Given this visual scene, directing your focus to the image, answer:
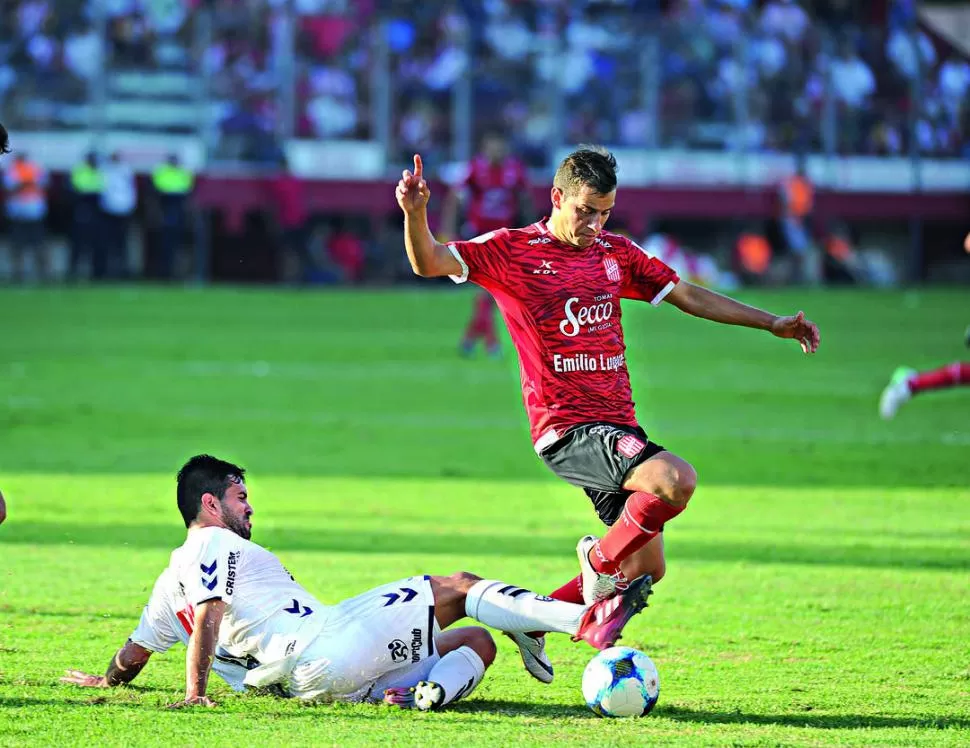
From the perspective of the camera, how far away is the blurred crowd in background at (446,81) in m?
26.5

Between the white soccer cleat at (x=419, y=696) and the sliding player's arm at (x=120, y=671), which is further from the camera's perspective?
the sliding player's arm at (x=120, y=671)

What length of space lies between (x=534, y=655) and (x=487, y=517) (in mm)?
3825

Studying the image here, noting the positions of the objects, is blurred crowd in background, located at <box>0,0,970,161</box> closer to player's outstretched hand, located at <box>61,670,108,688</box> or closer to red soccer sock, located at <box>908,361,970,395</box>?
red soccer sock, located at <box>908,361,970,395</box>

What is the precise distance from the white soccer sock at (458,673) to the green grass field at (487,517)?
3.0 inches

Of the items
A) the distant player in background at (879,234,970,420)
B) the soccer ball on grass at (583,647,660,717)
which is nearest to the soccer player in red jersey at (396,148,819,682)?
the soccer ball on grass at (583,647,660,717)

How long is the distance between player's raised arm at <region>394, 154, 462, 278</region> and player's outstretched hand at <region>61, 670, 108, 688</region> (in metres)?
1.68

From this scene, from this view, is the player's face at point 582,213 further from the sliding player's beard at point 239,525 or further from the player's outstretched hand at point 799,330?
the sliding player's beard at point 239,525

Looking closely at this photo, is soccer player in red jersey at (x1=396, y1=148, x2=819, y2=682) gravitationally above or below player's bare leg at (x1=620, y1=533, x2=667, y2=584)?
above

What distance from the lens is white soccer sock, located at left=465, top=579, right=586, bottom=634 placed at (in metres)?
5.24

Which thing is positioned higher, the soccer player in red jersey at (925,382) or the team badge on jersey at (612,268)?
the team badge on jersey at (612,268)

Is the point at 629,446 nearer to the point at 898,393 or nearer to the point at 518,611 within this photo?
the point at 518,611

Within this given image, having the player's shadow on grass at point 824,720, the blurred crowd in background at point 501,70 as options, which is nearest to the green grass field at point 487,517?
the player's shadow on grass at point 824,720

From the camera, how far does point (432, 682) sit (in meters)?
5.07

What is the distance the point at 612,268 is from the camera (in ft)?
19.1
